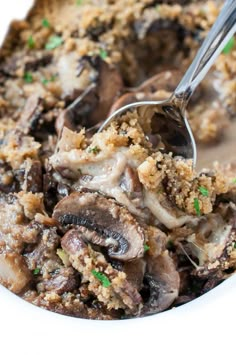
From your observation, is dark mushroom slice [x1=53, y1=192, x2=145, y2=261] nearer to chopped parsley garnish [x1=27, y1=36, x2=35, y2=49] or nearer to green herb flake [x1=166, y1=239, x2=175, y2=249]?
green herb flake [x1=166, y1=239, x2=175, y2=249]

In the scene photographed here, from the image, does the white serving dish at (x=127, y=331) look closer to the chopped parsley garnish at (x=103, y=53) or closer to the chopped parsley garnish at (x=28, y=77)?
the chopped parsley garnish at (x=28, y=77)

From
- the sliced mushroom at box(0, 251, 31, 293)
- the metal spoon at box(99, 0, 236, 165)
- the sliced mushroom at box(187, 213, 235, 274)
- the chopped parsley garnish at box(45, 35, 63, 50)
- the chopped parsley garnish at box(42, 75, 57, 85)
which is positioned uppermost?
the chopped parsley garnish at box(45, 35, 63, 50)

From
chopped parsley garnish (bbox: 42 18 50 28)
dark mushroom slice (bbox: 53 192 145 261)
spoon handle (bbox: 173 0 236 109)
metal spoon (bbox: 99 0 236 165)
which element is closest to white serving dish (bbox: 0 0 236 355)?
dark mushroom slice (bbox: 53 192 145 261)

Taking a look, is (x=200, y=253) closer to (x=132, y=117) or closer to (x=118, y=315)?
(x=118, y=315)

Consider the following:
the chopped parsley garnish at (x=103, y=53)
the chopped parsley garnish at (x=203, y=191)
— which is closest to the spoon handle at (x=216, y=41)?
the chopped parsley garnish at (x=203, y=191)

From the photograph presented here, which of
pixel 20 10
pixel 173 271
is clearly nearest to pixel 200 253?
pixel 173 271

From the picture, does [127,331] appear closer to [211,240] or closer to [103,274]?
[103,274]
